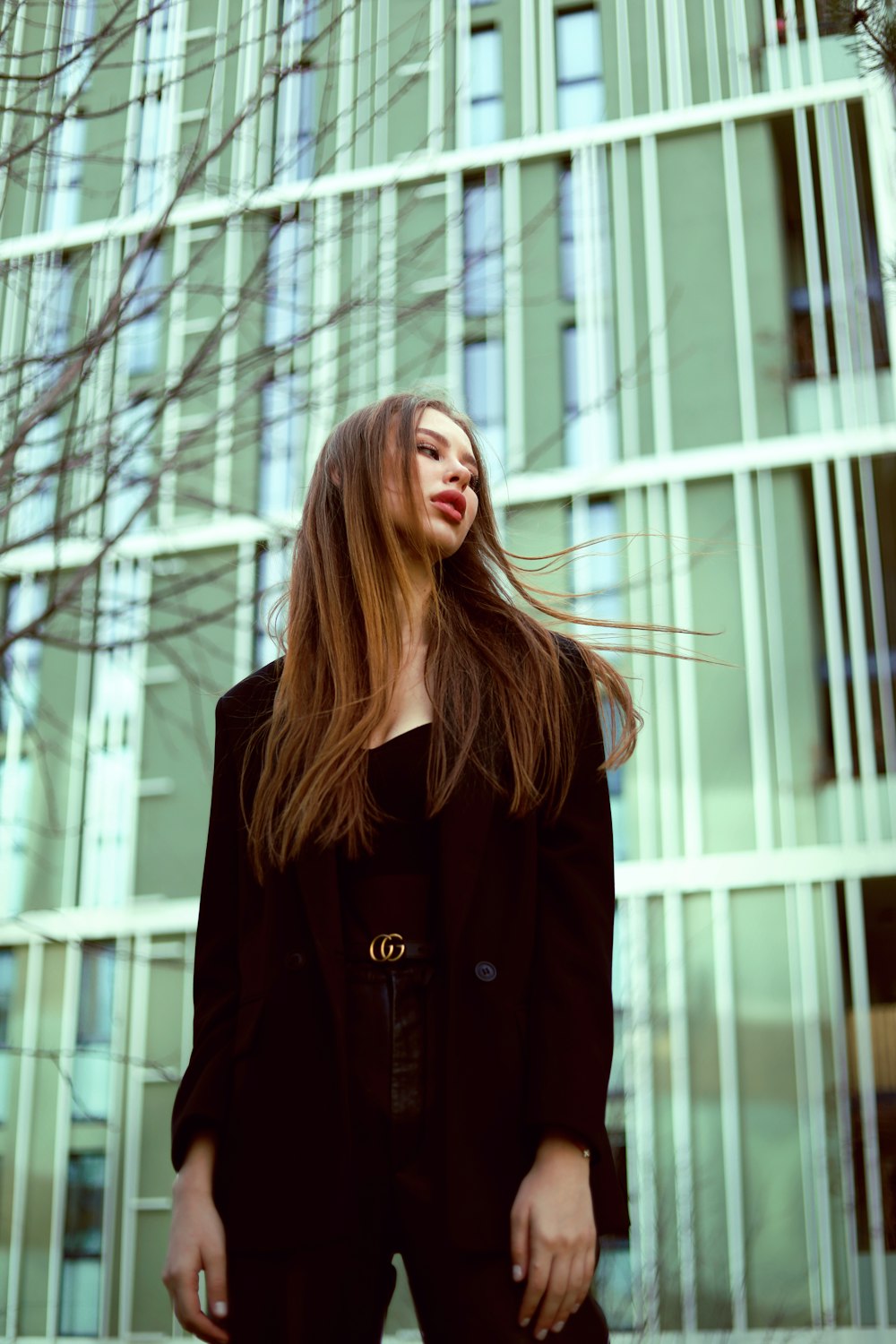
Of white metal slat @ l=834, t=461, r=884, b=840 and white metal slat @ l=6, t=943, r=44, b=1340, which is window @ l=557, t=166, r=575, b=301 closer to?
white metal slat @ l=834, t=461, r=884, b=840

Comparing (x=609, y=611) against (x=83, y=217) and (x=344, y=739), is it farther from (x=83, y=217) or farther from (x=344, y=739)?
(x=344, y=739)

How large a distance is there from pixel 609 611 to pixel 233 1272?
8134 millimetres

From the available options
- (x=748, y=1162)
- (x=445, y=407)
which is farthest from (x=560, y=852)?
(x=748, y=1162)

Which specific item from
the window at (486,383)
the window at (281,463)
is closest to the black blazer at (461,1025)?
the window at (281,463)

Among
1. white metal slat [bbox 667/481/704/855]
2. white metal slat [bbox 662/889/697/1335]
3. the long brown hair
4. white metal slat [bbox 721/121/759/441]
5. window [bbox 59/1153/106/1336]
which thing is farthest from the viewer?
white metal slat [bbox 721/121/759/441]

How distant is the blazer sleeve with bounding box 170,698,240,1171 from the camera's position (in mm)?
1628

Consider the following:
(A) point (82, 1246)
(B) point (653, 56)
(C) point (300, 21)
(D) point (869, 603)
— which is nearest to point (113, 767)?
(A) point (82, 1246)

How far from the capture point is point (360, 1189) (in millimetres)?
1503

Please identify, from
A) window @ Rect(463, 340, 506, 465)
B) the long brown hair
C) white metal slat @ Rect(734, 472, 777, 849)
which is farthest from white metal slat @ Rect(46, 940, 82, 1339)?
the long brown hair

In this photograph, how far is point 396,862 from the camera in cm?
166

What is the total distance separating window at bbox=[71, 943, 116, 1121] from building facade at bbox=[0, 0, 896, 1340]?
0.03m

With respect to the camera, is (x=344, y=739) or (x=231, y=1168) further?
(x=344, y=739)

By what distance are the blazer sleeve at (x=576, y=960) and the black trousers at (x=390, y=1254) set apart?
0.10 m

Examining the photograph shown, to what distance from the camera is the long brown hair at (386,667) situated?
5.49 ft
